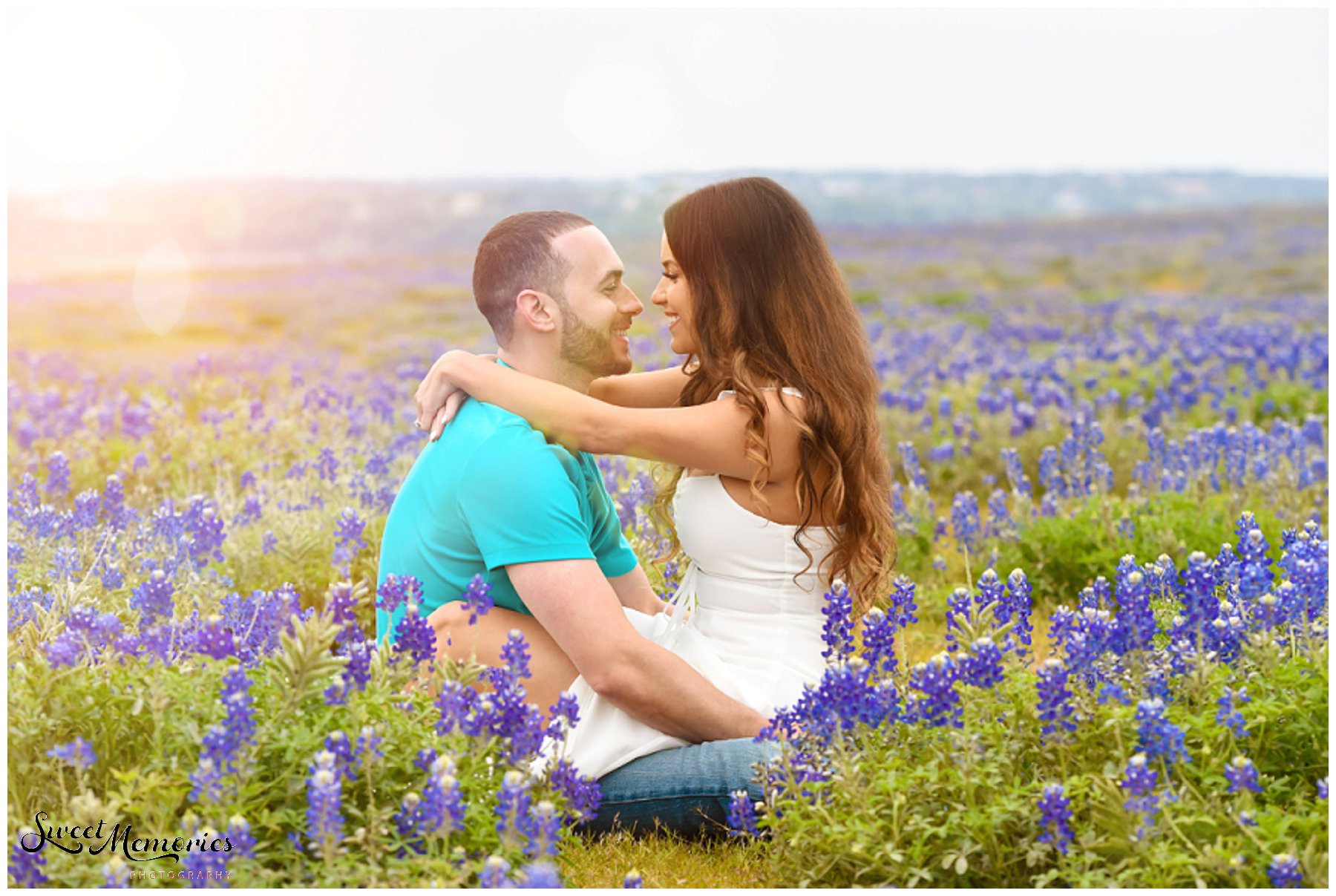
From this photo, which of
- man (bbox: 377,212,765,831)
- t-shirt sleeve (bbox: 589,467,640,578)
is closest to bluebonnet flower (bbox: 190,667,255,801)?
man (bbox: 377,212,765,831)

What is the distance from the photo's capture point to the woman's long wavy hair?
4105 mm

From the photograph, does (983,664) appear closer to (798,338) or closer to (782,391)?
(782,391)

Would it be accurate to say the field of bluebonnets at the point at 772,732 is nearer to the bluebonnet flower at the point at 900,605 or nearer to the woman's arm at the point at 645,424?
the bluebonnet flower at the point at 900,605

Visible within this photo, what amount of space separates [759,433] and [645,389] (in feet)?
3.47

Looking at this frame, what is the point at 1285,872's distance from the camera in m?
2.68

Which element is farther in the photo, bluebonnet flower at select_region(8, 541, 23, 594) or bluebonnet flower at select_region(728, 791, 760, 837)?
bluebonnet flower at select_region(8, 541, 23, 594)

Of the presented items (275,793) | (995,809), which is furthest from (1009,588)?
(275,793)

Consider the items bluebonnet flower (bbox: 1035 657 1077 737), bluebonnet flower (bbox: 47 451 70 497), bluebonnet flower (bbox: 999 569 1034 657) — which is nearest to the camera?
bluebonnet flower (bbox: 1035 657 1077 737)

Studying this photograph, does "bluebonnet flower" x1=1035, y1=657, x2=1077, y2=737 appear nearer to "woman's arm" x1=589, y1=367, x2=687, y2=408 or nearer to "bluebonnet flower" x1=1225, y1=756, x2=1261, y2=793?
"bluebonnet flower" x1=1225, y1=756, x2=1261, y2=793

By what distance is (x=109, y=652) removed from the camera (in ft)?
11.4

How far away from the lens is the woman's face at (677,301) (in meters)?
4.26

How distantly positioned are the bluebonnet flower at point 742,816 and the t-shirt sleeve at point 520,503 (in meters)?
0.82

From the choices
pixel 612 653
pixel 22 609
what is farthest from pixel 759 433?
pixel 22 609

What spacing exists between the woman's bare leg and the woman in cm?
42
